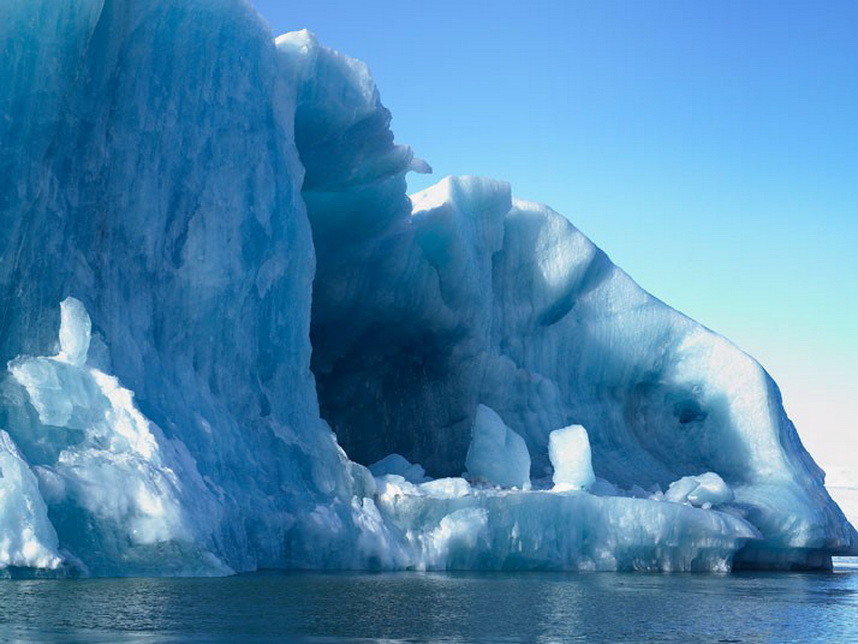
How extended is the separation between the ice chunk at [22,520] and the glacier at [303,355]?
21 millimetres

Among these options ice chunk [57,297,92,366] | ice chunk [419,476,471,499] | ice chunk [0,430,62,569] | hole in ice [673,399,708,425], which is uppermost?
hole in ice [673,399,708,425]

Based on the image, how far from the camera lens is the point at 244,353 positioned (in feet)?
42.6

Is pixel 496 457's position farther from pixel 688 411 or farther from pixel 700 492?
pixel 688 411

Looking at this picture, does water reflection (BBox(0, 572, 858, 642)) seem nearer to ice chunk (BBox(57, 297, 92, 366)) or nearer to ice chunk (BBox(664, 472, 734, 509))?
ice chunk (BBox(57, 297, 92, 366))

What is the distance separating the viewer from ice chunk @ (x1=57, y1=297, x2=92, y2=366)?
34.0ft

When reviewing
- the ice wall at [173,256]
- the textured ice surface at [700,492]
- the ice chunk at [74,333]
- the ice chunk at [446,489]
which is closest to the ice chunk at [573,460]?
the textured ice surface at [700,492]

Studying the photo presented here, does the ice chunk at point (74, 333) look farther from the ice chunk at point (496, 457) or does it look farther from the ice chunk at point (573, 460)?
the ice chunk at point (573, 460)

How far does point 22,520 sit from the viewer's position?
8945 mm

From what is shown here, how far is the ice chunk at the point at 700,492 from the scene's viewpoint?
16.7 meters

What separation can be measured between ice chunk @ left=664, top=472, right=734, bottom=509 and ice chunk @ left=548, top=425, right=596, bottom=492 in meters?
1.33

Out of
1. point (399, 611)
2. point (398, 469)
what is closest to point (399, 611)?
point (399, 611)

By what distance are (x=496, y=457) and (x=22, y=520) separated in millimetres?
8264

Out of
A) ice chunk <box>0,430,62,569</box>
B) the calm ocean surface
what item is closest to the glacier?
ice chunk <box>0,430,62,569</box>

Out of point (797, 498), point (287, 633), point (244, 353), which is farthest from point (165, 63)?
point (797, 498)
